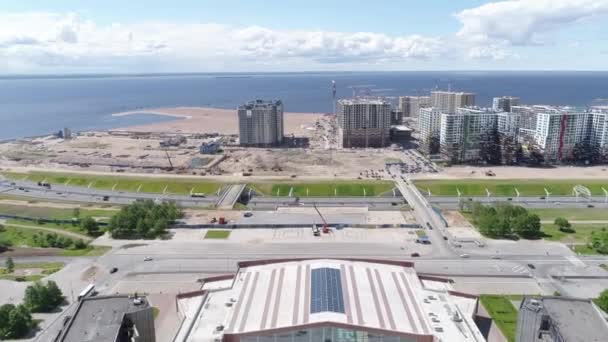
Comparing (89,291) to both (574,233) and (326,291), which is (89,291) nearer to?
(326,291)

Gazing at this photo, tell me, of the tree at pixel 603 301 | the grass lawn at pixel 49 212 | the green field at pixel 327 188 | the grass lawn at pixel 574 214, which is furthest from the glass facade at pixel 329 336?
the grass lawn at pixel 49 212

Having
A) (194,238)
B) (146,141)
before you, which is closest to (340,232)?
(194,238)

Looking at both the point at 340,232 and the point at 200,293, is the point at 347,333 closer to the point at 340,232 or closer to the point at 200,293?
the point at 200,293

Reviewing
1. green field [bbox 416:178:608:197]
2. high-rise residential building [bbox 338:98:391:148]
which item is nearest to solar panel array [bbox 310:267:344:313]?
green field [bbox 416:178:608:197]

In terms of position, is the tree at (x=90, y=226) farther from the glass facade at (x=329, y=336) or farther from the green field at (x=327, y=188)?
the glass facade at (x=329, y=336)

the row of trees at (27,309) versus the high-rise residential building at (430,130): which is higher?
the high-rise residential building at (430,130)

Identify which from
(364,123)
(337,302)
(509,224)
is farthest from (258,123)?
(337,302)
